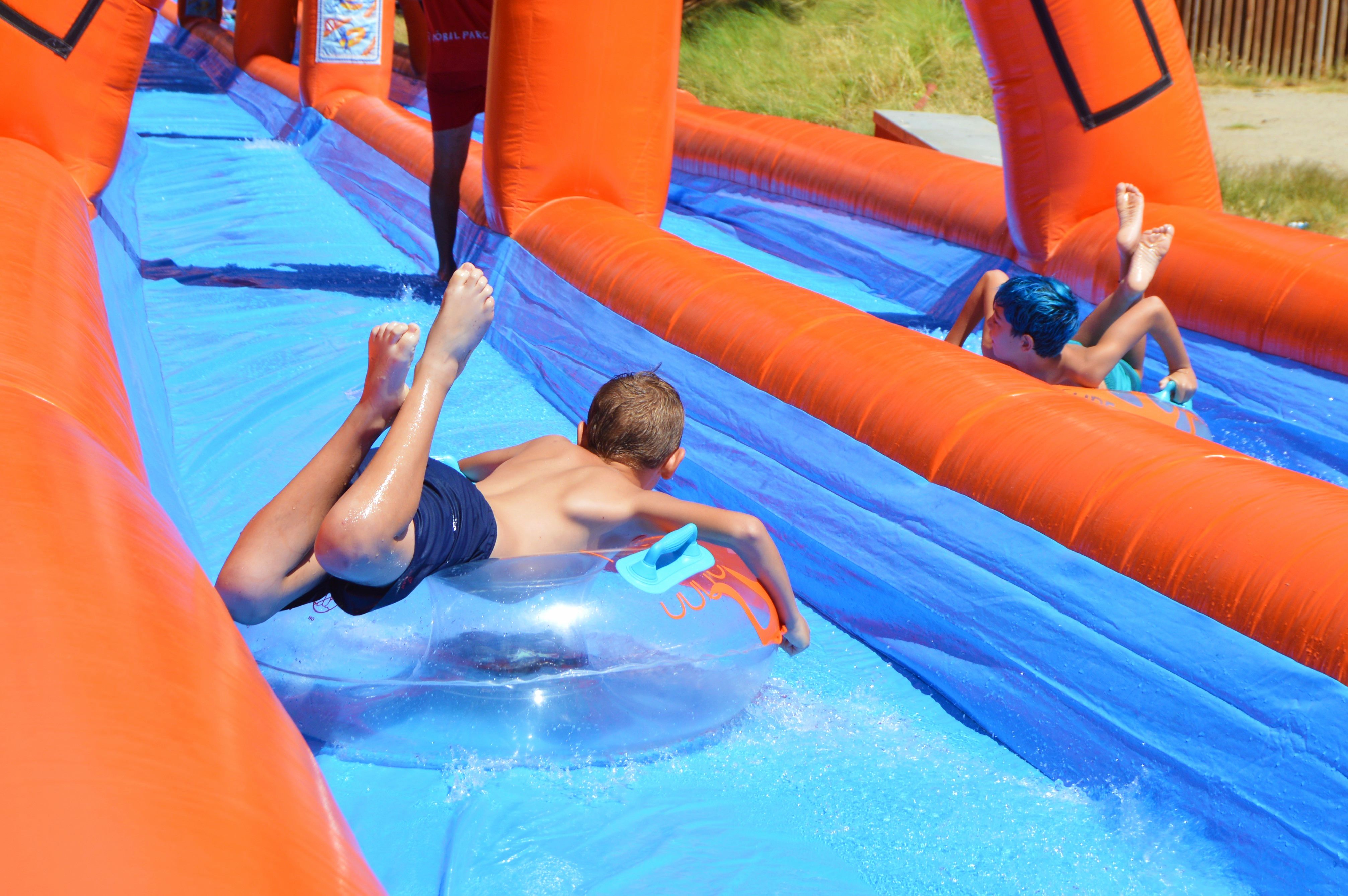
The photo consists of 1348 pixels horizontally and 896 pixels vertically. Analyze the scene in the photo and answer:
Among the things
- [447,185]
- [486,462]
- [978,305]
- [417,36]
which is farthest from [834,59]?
[486,462]

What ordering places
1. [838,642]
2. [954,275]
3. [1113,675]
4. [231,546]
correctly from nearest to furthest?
[1113,675], [838,642], [231,546], [954,275]

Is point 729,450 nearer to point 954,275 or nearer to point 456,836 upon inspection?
point 456,836

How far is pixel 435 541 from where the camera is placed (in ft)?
5.95

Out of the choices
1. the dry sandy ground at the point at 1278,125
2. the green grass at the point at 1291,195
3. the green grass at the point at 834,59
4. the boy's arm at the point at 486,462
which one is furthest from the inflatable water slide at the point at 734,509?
the green grass at the point at 834,59

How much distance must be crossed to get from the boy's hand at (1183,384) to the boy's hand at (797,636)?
4.94 ft

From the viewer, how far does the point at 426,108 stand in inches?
370

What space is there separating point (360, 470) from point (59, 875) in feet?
3.69

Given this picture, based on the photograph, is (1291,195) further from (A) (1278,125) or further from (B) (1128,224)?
(B) (1128,224)

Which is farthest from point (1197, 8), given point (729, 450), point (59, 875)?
point (59, 875)

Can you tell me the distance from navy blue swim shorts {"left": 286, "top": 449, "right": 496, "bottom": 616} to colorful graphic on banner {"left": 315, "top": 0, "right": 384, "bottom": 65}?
6.12m

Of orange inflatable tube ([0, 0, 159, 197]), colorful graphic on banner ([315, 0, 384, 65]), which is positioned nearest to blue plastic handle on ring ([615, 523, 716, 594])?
orange inflatable tube ([0, 0, 159, 197])

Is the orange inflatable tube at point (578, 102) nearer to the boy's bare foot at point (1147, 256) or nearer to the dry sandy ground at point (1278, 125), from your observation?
the boy's bare foot at point (1147, 256)

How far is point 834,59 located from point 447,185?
737 centimetres

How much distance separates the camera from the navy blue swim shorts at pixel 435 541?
70.6 inches
